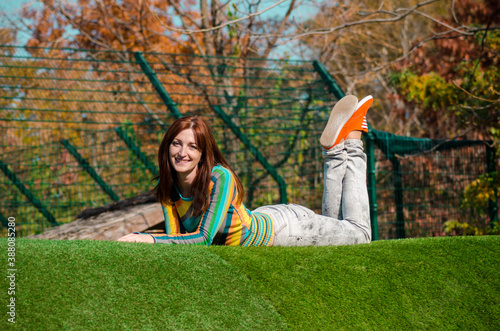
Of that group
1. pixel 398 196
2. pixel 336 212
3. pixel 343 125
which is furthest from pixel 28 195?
pixel 398 196

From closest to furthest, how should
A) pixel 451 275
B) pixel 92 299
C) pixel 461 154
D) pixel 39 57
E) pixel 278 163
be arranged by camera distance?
pixel 92 299 < pixel 451 275 < pixel 39 57 < pixel 278 163 < pixel 461 154

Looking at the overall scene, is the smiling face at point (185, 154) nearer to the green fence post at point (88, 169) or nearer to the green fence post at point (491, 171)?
the green fence post at point (88, 169)

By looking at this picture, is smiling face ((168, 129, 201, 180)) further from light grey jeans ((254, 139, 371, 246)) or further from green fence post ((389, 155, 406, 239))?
green fence post ((389, 155, 406, 239))

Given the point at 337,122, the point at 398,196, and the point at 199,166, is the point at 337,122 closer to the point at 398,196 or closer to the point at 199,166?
the point at 199,166

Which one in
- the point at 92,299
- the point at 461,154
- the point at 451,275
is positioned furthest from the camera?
the point at 461,154

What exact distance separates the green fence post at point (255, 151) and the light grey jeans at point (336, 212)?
7.81ft

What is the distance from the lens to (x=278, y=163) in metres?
6.54

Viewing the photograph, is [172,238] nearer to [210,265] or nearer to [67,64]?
[210,265]

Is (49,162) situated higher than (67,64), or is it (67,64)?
(67,64)

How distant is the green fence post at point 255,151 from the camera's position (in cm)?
609

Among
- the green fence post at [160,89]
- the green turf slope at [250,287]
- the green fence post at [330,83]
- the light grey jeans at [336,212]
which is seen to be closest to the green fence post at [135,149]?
the green fence post at [160,89]

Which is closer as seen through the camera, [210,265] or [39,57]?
[210,265]

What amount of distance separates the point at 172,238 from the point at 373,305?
1.20 metres

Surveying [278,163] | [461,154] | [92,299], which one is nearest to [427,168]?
[461,154]
